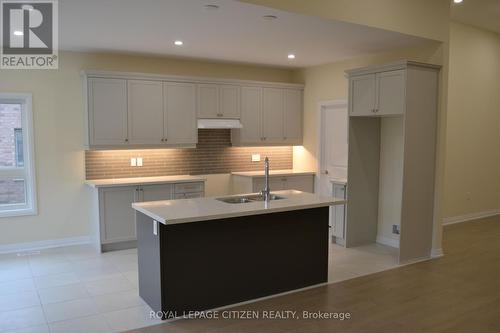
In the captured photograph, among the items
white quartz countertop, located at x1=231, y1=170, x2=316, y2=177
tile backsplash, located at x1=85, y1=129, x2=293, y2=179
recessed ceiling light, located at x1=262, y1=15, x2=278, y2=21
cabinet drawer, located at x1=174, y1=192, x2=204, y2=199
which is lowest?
cabinet drawer, located at x1=174, y1=192, x2=204, y2=199

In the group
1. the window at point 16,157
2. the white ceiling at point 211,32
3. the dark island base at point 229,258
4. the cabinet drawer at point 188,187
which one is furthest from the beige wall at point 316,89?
the window at point 16,157

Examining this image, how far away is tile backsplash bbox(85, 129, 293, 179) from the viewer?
19.8 feet

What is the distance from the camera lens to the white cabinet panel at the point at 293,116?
7.26 meters

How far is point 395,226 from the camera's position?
5.87m

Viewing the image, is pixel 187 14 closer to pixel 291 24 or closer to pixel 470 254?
pixel 291 24

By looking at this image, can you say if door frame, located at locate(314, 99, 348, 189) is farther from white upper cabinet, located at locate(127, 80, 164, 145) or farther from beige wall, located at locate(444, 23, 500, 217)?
white upper cabinet, located at locate(127, 80, 164, 145)

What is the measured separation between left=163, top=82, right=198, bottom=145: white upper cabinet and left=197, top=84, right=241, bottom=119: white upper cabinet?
13 centimetres

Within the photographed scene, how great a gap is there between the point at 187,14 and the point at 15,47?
2685 mm

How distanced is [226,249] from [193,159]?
3.12 metres

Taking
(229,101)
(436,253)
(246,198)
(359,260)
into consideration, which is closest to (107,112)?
(229,101)

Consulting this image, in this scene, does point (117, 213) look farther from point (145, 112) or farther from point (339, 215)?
point (339, 215)

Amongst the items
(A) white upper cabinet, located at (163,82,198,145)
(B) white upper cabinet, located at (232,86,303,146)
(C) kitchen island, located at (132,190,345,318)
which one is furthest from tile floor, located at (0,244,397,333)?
(B) white upper cabinet, located at (232,86,303,146)

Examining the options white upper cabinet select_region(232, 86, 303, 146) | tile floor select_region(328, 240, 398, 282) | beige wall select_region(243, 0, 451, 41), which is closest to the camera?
beige wall select_region(243, 0, 451, 41)

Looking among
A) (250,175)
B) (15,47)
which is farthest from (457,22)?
(15,47)
